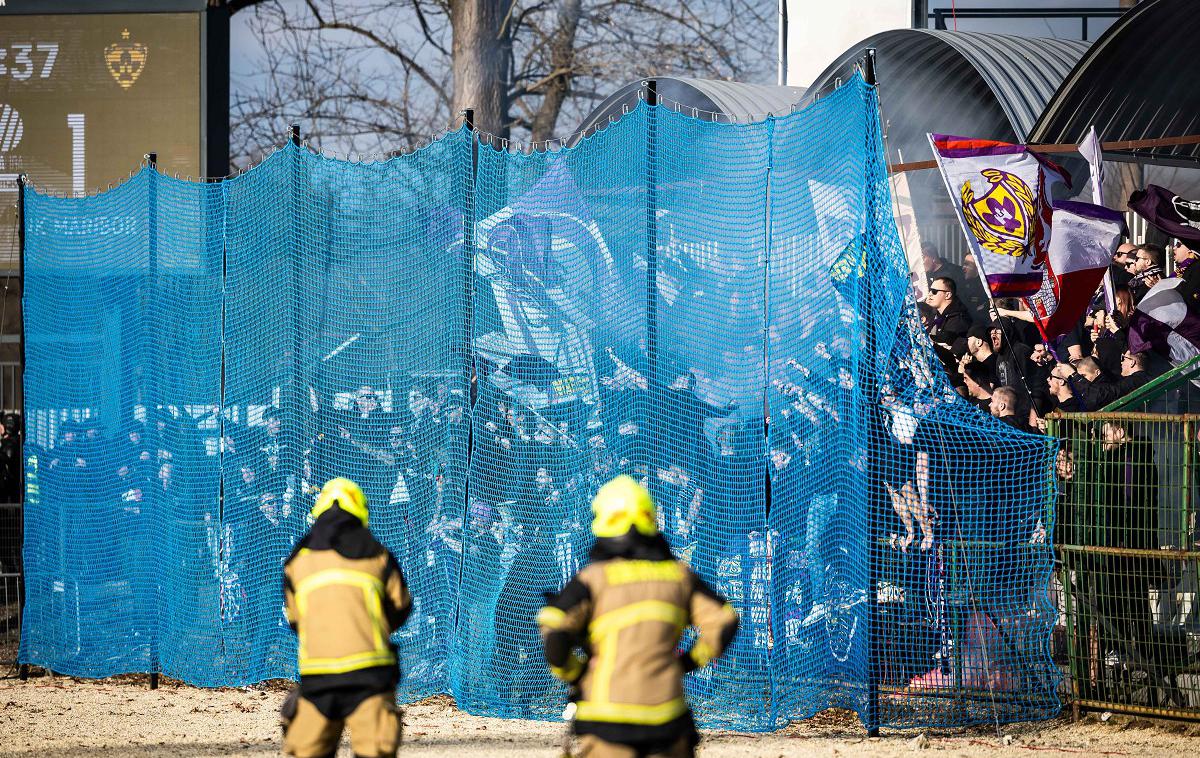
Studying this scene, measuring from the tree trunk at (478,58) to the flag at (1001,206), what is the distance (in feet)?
57.4

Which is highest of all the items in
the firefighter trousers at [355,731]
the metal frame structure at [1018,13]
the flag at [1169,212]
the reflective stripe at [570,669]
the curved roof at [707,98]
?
the metal frame structure at [1018,13]

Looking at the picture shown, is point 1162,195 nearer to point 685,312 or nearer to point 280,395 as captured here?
point 685,312

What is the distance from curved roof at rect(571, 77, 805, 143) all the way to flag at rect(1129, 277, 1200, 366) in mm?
6608

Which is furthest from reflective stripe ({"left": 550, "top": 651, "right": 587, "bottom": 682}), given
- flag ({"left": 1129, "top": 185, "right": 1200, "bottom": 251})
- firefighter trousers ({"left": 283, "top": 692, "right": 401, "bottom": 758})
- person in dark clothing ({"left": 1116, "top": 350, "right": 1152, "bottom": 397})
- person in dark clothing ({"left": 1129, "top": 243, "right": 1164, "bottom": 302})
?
flag ({"left": 1129, "top": 185, "right": 1200, "bottom": 251})

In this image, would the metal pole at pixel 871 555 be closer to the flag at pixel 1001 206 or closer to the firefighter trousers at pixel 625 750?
the flag at pixel 1001 206

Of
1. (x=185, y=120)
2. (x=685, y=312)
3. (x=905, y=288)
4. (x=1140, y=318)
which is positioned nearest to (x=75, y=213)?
(x=185, y=120)

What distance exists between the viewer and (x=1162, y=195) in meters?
12.1

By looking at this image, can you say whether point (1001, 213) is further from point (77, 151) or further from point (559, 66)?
point (559, 66)

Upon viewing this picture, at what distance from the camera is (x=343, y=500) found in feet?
19.7

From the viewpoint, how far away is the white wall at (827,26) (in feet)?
70.8

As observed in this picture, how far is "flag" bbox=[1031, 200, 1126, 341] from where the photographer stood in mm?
10625

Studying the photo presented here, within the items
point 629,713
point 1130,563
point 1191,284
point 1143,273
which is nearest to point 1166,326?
point 1191,284

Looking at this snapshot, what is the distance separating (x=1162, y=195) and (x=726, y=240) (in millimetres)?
5314

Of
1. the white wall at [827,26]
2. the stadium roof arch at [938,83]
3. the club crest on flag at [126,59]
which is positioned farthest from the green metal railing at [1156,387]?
the white wall at [827,26]
